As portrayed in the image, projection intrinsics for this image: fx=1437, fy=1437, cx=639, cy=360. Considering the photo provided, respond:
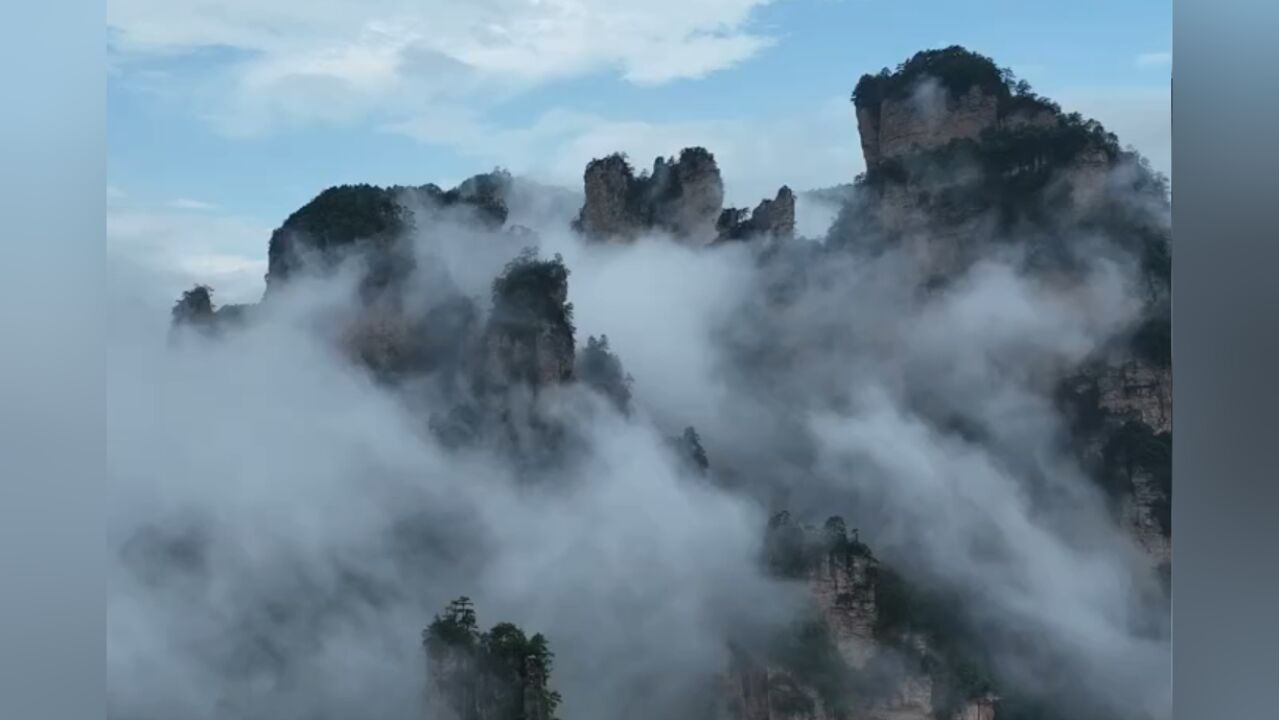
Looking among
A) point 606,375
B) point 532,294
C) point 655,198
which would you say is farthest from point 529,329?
point 655,198

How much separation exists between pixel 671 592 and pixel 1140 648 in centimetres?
127

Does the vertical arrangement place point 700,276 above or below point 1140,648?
above

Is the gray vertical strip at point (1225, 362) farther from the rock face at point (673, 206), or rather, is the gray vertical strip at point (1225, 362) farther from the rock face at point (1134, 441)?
the rock face at point (673, 206)

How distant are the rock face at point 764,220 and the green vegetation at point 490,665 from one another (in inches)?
51.1

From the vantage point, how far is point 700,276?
420cm

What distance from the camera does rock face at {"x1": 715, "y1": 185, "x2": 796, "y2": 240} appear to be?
4.07m

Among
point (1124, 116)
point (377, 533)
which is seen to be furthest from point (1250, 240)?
point (377, 533)

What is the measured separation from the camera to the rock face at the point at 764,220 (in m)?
4.07

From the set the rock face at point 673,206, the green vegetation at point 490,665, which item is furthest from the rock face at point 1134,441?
the green vegetation at point 490,665

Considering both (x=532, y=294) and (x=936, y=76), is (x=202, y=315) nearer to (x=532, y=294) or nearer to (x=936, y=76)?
(x=532, y=294)

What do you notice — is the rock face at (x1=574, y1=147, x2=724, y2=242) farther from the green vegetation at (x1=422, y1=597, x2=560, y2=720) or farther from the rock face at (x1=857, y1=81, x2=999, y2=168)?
the green vegetation at (x1=422, y1=597, x2=560, y2=720)

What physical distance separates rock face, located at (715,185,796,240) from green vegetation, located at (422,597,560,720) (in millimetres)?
1297

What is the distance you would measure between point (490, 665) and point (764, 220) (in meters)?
1.50

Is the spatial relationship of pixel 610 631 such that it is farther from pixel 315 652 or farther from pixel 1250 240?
pixel 1250 240
